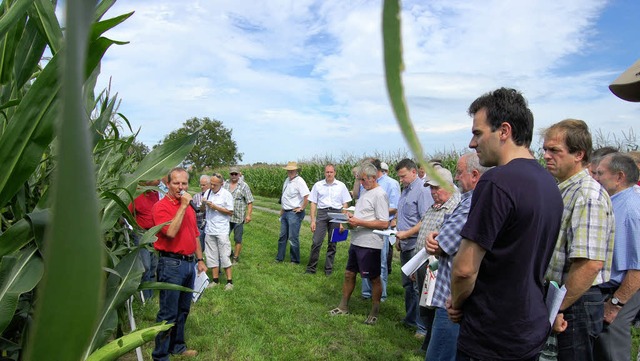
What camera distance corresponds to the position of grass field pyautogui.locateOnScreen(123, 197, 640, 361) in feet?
18.4

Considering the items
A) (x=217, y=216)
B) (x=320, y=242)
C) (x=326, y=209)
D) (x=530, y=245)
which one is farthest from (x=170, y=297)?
(x=326, y=209)

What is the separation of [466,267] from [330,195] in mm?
6844

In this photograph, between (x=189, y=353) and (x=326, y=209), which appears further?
(x=326, y=209)

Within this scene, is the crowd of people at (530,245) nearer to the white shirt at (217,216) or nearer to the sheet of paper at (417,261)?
the sheet of paper at (417,261)

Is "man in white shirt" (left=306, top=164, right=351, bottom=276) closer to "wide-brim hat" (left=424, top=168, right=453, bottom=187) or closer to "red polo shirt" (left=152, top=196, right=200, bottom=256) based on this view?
"red polo shirt" (left=152, top=196, right=200, bottom=256)

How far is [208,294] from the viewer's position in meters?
7.74

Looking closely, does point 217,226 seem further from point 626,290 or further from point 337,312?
point 626,290

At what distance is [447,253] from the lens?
3289 mm

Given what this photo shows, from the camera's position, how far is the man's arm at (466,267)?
2.36 metres

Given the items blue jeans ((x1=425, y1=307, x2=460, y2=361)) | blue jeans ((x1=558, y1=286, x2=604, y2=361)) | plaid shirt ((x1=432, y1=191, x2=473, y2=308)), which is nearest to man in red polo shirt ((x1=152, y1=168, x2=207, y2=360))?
blue jeans ((x1=425, y1=307, x2=460, y2=361))

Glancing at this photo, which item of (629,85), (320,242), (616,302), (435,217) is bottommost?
(320,242)

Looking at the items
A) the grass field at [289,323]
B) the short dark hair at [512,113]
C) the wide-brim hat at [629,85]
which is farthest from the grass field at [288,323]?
the wide-brim hat at [629,85]

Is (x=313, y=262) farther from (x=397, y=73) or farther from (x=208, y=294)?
(x=397, y=73)

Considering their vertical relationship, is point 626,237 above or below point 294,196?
above
